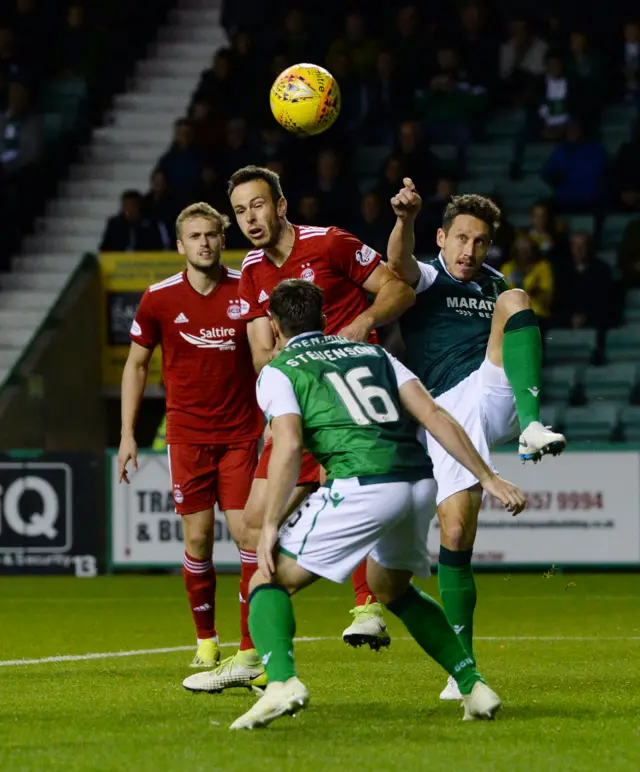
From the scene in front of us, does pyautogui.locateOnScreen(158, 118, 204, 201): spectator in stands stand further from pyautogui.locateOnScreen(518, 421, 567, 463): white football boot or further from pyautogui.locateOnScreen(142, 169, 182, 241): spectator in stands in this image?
pyautogui.locateOnScreen(518, 421, 567, 463): white football boot

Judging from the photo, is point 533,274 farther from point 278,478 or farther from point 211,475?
point 278,478

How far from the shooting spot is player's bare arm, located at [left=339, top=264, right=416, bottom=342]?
767cm

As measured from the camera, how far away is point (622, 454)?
1535 cm

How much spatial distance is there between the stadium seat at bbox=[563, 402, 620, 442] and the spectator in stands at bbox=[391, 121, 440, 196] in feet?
9.48

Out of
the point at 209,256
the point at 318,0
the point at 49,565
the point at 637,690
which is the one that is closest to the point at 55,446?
the point at 49,565

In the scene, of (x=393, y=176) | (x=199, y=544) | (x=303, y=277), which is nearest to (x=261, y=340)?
(x=303, y=277)

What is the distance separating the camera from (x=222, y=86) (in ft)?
66.1

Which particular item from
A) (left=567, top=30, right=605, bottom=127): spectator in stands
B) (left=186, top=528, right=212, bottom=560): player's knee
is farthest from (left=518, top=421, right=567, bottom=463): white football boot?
(left=567, top=30, right=605, bottom=127): spectator in stands

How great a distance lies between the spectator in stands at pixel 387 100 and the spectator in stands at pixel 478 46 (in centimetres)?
84

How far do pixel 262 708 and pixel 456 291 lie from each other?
8.97ft

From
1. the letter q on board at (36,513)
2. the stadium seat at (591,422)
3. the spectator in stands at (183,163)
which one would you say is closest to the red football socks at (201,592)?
the letter q on board at (36,513)

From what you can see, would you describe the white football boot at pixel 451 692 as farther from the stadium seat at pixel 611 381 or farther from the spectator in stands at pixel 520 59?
the spectator in stands at pixel 520 59

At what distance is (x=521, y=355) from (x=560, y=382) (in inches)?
398

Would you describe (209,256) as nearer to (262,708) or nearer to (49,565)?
(262,708)
